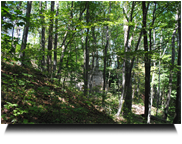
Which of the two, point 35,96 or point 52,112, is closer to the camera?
point 52,112

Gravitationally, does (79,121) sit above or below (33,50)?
below

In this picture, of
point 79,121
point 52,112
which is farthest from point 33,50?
point 79,121

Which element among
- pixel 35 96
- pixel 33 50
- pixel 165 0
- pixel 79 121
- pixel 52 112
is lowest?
pixel 79 121
